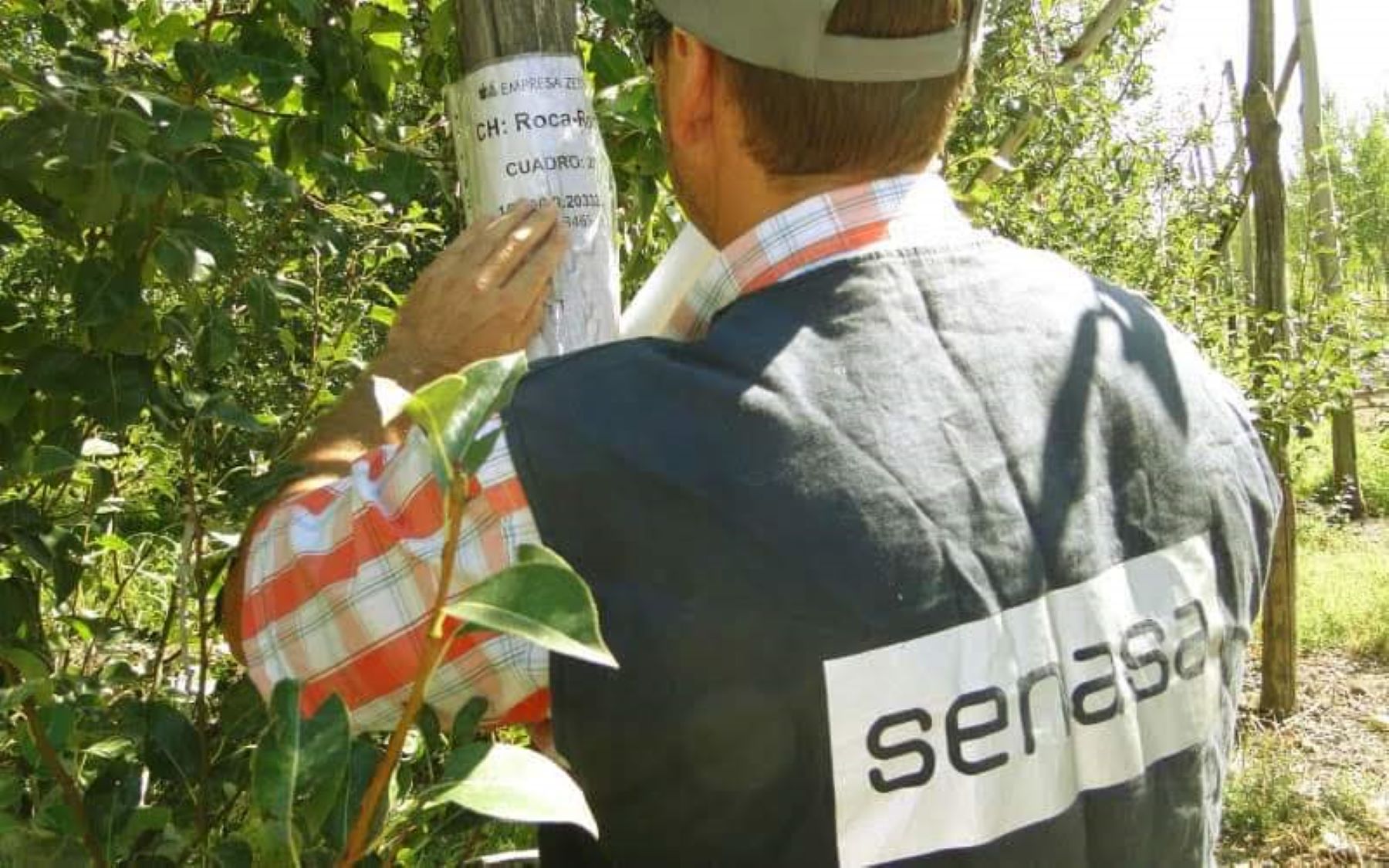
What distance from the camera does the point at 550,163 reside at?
1494mm

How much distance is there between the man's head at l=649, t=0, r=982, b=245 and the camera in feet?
4.08

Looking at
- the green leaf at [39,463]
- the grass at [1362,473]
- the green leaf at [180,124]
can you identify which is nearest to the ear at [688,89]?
the green leaf at [180,124]

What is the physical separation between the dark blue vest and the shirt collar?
0.05 m

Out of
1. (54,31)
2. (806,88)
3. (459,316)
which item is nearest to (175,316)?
(54,31)

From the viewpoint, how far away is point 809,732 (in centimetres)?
109

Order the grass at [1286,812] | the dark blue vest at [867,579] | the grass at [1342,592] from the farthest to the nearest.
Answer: the grass at [1342,592] → the grass at [1286,812] → the dark blue vest at [867,579]

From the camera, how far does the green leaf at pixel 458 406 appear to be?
0.73 m

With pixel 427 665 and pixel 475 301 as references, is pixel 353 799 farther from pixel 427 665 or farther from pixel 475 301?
pixel 475 301

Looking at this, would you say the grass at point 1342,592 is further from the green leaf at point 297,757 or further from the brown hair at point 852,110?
the green leaf at point 297,757

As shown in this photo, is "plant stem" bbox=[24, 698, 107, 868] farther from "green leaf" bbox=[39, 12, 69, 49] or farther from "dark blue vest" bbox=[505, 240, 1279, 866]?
"green leaf" bbox=[39, 12, 69, 49]

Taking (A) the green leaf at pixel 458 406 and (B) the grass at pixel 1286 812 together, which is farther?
(B) the grass at pixel 1286 812

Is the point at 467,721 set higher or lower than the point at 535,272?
lower

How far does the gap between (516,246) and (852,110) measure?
1.32 ft

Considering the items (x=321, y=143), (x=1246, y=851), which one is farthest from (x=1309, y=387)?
(x=321, y=143)
